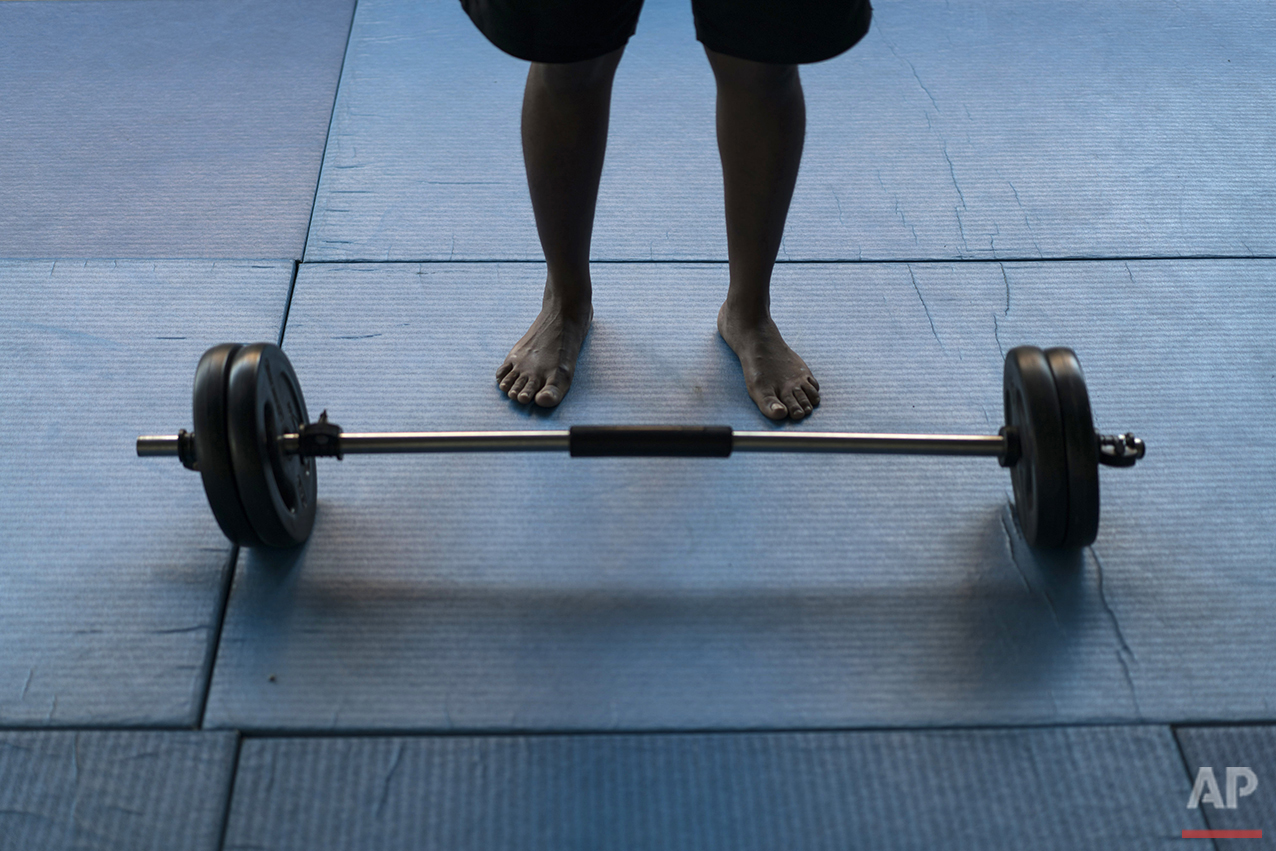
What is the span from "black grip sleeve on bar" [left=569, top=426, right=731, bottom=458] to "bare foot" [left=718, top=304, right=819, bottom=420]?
0.30m

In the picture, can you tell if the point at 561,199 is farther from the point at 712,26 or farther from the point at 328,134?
the point at 328,134

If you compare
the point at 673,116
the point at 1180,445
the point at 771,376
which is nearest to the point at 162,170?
the point at 673,116

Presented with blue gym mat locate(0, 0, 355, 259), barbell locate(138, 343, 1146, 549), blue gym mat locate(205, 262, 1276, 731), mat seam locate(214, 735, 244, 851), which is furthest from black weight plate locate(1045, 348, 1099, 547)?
blue gym mat locate(0, 0, 355, 259)

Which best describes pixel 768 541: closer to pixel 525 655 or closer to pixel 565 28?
pixel 525 655

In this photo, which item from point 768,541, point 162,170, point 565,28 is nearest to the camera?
point 565,28

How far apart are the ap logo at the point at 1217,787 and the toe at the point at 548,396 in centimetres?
91

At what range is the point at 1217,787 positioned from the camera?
98cm

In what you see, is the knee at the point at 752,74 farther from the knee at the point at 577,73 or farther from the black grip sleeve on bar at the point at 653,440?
the black grip sleeve on bar at the point at 653,440

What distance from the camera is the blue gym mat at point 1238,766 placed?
95cm

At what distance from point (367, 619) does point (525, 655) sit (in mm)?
200

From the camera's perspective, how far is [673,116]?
6.67 feet

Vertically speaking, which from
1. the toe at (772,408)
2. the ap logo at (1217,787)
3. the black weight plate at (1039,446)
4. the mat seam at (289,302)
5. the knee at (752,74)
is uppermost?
the knee at (752,74)

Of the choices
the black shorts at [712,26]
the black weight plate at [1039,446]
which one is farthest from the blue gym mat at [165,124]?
the black weight plate at [1039,446]

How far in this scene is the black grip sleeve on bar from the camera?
3.58ft
